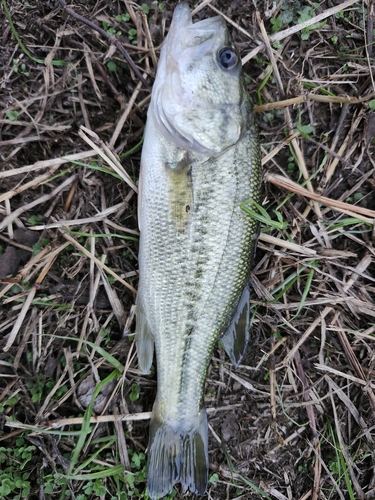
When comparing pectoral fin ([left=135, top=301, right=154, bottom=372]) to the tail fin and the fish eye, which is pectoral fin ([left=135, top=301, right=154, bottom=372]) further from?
the fish eye

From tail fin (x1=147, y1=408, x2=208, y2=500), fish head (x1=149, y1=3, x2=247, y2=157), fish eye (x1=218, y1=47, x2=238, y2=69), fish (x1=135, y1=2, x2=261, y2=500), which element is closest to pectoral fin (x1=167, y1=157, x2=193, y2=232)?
fish (x1=135, y1=2, x2=261, y2=500)

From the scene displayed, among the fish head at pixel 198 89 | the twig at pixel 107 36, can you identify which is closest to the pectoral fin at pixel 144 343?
the fish head at pixel 198 89

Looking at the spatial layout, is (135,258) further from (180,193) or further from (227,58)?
(227,58)

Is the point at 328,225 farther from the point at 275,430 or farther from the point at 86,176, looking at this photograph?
the point at 86,176

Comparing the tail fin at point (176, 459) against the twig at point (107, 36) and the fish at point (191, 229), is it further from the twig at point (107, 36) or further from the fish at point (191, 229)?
the twig at point (107, 36)

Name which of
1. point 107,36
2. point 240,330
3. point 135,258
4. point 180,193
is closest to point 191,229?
point 180,193

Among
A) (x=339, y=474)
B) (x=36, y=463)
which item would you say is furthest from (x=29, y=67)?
(x=339, y=474)
